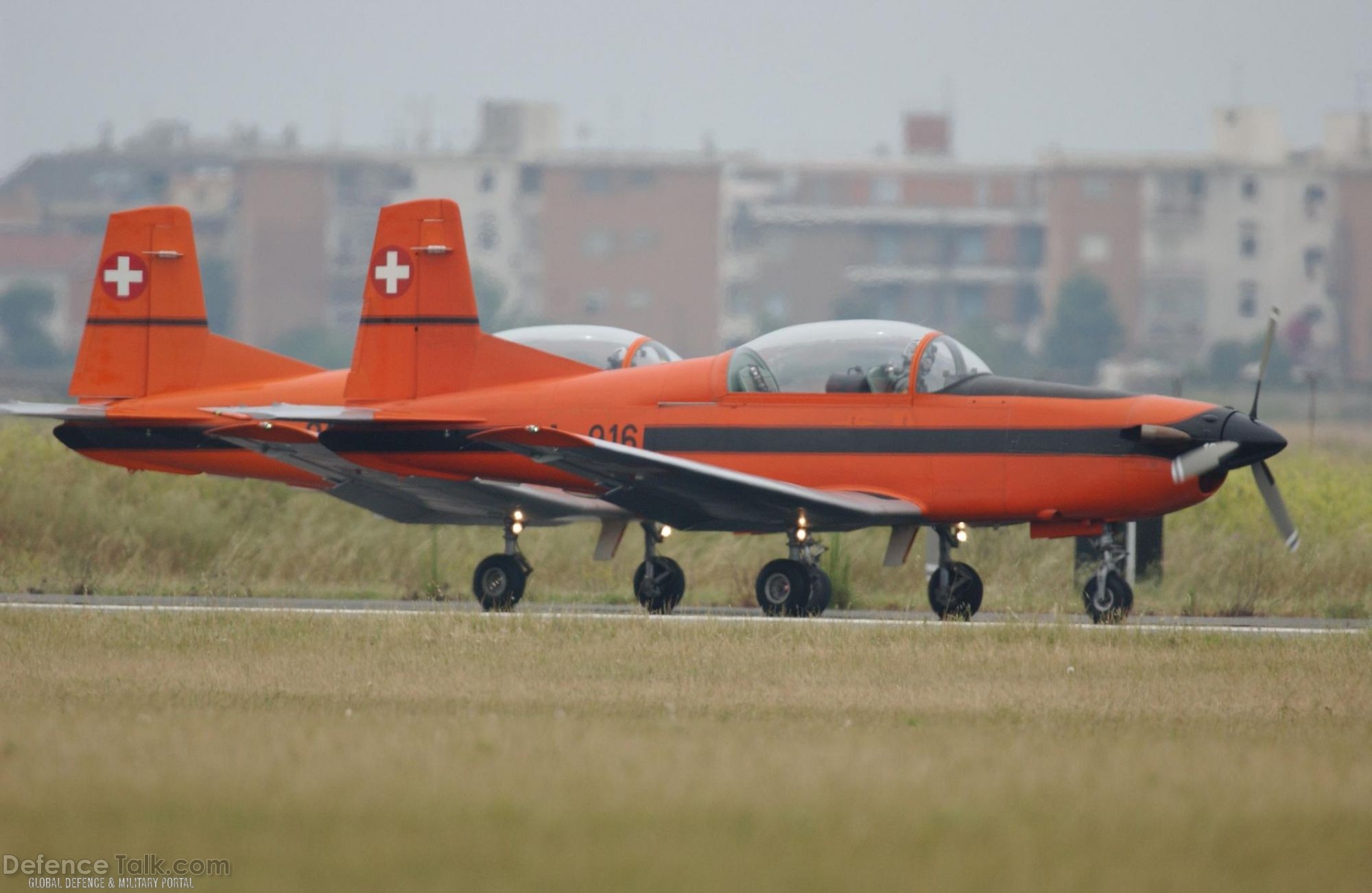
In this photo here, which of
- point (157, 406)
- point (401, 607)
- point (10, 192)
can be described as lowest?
point (401, 607)

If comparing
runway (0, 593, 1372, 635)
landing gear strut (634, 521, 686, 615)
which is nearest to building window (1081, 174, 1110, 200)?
runway (0, 593, 1372, 635)

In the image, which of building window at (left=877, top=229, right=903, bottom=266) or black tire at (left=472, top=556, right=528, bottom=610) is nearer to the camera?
black tire at (left=472, top=556, right=528, bottom=610)

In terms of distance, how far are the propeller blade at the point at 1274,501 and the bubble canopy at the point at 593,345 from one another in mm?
4884

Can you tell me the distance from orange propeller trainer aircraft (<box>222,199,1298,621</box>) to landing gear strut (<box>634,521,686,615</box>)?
0.02 m

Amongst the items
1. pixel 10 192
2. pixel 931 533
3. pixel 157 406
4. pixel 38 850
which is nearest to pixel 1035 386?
pixel 931 533

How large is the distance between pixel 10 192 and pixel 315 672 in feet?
377

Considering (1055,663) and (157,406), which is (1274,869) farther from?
(157,406)

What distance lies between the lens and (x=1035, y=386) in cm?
1466

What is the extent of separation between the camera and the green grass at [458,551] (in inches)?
681

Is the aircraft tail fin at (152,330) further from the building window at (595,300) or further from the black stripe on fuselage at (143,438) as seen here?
the building window at (595,300)

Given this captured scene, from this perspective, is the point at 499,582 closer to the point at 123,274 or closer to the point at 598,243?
the point at 123,274

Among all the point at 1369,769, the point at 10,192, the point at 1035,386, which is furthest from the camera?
the point at 10,192

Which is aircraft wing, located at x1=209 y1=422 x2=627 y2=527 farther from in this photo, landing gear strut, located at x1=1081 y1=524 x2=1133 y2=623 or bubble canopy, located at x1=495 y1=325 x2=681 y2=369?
landing gear strut, located at x1=1081 y1=524 x2=1133 y2=623

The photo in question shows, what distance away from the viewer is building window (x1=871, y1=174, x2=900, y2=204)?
384 ft
